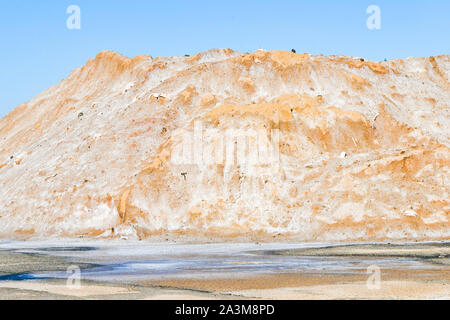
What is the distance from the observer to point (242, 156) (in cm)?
5666

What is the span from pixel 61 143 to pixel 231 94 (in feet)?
58.4

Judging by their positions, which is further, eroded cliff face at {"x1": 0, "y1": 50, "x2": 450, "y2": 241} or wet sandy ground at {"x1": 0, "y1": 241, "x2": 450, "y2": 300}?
eroded cliff face at {"x1": 0, "y1": 50, "x2": 450, "y2": 241}

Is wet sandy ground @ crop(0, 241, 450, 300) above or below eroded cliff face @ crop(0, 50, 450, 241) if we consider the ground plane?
below

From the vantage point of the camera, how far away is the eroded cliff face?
51.5m

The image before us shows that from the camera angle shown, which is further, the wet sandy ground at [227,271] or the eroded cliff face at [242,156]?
the eroded cliff face at [242,156]

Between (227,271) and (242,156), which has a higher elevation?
(242,156)

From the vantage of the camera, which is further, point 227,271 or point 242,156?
point 242,156

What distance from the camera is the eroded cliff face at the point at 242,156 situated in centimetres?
5150

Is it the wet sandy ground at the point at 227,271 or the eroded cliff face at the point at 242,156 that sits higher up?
the eroded cliff face at the point at 242,156

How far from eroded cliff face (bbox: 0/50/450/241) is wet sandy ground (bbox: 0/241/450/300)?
6961 mm

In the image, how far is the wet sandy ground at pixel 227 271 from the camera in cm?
2127

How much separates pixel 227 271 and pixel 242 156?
28361 mm

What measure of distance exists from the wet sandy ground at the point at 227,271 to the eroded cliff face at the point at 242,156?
6961mm
